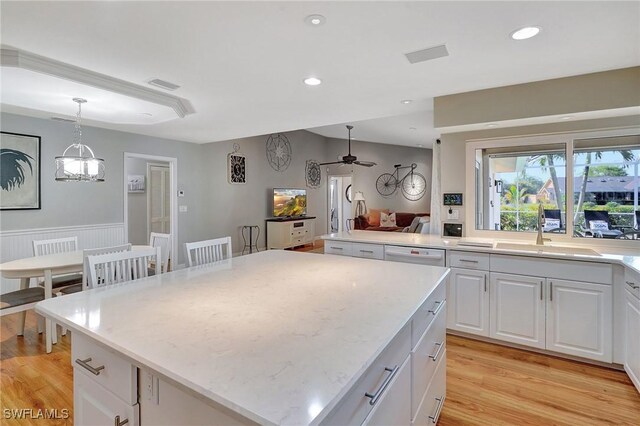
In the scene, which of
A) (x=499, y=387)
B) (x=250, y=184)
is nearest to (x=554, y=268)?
(x=499, y=387)

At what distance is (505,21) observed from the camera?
1841mm

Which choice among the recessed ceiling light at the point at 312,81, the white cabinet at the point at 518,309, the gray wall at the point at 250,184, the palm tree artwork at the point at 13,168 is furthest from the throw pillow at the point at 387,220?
the palm tree artwork at the point at 13,168

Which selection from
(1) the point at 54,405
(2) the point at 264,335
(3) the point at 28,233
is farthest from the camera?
(3) the point at 28,233

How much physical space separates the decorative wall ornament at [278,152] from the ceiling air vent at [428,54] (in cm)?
566

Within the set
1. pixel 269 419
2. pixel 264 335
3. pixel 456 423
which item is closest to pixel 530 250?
pixel 456 423

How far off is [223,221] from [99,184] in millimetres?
2401

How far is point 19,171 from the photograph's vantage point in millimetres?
3910

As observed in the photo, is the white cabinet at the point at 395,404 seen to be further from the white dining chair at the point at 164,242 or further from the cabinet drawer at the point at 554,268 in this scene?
the white dining chair at the point at 164,242

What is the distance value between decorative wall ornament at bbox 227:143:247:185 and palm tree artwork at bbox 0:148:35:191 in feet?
10.7

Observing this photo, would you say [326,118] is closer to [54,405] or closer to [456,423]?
[456,423]

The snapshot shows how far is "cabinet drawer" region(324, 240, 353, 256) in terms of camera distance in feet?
11.5

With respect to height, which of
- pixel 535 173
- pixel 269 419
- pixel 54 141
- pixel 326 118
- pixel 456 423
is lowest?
pixel 456 423

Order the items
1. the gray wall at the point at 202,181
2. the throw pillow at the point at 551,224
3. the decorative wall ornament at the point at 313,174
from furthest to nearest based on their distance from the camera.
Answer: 1. the decorative wall ornament at the point at 313,174
2. the gray wall at the point at 202,181
3. the throw pillow at the point at 551,224

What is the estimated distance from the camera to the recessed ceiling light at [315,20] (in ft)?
5.91
